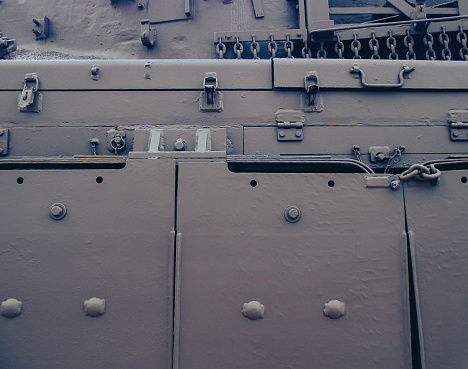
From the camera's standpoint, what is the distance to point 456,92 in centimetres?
244

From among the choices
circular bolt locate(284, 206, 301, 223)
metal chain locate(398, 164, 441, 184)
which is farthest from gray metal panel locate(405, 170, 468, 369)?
circular bolt locate(284, 206, 301, 223)

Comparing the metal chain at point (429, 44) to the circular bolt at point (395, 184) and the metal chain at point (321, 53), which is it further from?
the circular bolt at point (395, 184)

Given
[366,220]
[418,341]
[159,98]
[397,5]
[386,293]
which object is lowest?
[418,341]

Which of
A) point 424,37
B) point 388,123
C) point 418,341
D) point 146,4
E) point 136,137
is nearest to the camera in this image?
point 418,341

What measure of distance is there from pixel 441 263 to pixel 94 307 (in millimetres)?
1795

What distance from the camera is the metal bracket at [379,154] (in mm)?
2289

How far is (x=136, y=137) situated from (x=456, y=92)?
7.32 feet

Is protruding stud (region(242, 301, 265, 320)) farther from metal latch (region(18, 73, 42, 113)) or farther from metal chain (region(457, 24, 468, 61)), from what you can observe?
metal chain (region(457, 24, 468, 61))

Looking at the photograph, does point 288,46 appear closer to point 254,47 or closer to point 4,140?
point 254,47

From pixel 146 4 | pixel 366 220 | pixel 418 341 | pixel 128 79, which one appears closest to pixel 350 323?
pixel 418 341

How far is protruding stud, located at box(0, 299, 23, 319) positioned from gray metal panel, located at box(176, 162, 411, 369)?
2.72ft

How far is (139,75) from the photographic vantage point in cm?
246

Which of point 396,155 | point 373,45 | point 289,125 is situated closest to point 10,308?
point 289,125

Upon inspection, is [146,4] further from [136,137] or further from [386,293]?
[386,293]
